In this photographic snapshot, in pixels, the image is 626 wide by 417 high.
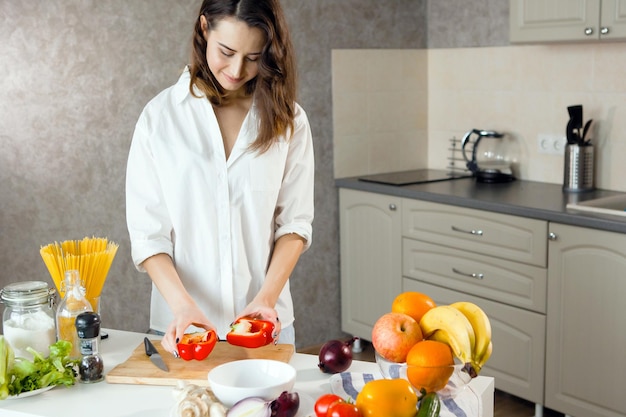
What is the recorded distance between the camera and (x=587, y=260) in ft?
9.80

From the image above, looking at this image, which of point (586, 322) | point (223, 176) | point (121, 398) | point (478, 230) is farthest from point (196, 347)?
point (478, 230)

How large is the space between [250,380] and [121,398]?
0.26 m

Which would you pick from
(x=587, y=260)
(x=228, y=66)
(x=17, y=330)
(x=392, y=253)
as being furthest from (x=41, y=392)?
(x=392, y=253)

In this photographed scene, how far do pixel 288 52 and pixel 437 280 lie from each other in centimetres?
187

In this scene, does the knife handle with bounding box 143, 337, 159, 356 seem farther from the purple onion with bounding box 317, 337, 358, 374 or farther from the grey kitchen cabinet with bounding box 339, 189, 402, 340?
the grey kitchen cabinet with bounding box 339, 189, 402, 340

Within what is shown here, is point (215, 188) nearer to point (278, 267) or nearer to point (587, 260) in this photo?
point (278, 267)

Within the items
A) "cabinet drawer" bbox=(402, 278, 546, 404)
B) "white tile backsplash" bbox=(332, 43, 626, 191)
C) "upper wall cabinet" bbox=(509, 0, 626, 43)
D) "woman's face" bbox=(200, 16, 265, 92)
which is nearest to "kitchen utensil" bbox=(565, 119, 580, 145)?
"white tile backsplash" bbox=(332, 43, 626, 191)

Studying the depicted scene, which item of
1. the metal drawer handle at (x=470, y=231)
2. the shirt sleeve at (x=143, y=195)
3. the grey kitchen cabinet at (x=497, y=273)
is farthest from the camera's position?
the metal drawer handle at (x=470, y=231)

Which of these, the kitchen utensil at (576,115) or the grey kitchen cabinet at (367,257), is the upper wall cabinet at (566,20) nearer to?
the kitchen utensil at (576,115)

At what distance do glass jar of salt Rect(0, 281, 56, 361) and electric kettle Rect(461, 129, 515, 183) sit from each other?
100 inches

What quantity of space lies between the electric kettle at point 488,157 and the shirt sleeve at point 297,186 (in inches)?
74.1

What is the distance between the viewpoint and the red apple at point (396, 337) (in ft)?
4.63

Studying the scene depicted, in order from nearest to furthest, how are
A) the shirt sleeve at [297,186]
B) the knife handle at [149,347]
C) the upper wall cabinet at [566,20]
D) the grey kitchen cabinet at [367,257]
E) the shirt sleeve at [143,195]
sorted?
the knife handle at [149,347] → the shirt sleeve at [143,195] → the shirt sleeve at [297,186] → the upper wall cabinet at [566,20] → the grey kitchen cabinet at [367,257]

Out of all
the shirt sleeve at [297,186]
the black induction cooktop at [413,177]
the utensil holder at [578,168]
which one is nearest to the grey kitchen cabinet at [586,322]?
the utensil holder at [578,168]
